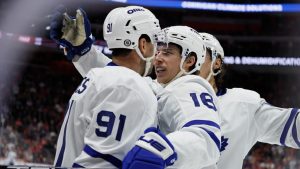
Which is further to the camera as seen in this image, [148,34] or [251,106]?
[251,106]

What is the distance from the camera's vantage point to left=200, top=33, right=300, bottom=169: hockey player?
8.64 feet

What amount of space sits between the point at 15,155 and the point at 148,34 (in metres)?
8.58

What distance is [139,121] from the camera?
1675 mm

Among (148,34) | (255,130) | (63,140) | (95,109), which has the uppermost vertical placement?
(148,34)

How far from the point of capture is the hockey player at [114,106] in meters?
1.65

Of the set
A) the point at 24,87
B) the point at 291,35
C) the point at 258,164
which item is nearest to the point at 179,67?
the point at 258,164

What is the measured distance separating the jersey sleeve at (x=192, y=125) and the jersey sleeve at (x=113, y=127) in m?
0.12

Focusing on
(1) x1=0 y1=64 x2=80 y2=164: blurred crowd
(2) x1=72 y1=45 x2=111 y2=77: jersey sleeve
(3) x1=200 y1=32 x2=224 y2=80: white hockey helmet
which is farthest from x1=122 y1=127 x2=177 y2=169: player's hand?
(1) x1=0 y1=64 x2=80 y2=164: blurred crowd

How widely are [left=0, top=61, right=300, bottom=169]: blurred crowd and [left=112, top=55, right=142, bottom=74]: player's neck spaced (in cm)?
829

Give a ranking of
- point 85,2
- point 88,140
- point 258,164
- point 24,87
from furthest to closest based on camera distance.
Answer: point 85,2, point 24,87, point 258,164, point 88,140

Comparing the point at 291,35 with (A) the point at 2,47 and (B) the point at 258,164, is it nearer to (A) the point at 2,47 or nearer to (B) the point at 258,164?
(B) the point at 258,164

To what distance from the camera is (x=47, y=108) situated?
1361 centimetres

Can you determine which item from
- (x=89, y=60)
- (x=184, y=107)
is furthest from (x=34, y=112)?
(x=184, y=107)

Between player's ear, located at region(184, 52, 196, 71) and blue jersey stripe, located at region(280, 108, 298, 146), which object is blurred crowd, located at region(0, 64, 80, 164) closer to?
blue jersey stripe, located at region(280, 108, 298, 146)
